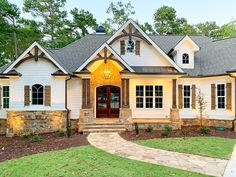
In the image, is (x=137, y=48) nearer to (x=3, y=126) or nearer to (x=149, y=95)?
(x=149, y=95)

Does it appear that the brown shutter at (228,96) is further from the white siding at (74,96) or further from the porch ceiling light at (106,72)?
the white siding at (74,96)

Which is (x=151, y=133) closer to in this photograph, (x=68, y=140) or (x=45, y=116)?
(x=68, y=140)

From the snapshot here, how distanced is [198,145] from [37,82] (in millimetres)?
10172

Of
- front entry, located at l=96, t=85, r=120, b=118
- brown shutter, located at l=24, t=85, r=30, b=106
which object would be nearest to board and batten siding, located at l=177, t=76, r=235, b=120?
front entry, located at l=96, t=85, r=120, b=118

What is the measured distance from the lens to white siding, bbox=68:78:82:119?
1642 centimetres

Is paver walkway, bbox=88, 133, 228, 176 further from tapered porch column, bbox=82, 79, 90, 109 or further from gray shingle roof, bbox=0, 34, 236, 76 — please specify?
gray shingle roof, bbox=0, 34, 236, 76

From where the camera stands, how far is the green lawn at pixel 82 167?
6973 millimetres

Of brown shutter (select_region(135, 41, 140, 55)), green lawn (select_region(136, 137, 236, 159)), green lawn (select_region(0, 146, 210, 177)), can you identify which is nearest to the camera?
green lawn (select_region(0, 146, 210, 177))

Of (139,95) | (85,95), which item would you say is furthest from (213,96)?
(85,95)

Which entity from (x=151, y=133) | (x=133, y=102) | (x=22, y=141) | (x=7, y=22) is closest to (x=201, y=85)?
(x=133, y=102)

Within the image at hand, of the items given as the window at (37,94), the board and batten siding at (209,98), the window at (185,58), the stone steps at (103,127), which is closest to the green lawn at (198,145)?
the stone steps at (103,127)

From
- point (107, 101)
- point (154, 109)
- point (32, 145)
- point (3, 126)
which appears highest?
point (107, 101)

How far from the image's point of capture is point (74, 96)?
54.0 ft

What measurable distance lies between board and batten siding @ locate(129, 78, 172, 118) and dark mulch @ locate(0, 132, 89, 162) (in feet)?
18.6
